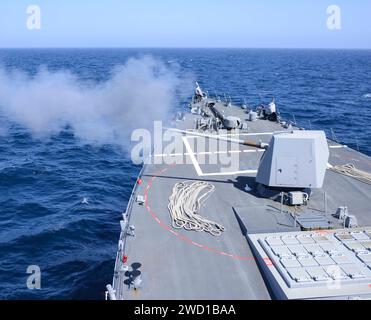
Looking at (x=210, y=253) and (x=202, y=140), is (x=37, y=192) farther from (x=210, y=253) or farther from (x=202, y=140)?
(x=210, y=253)

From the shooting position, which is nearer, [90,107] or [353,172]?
[353,172]

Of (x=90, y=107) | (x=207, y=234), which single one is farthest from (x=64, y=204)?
(x=90, y=107)

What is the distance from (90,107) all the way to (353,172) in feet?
120

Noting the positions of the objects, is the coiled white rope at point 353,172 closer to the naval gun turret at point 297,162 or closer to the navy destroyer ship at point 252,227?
the navy destroyer ship at point 252,227

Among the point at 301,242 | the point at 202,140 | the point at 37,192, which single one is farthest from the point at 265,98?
the point at 301,242

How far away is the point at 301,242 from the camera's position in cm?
1224

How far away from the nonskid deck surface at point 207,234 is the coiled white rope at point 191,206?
26 cm

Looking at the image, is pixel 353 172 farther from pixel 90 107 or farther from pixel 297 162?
pixel 90 107

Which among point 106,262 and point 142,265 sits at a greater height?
point 142,265

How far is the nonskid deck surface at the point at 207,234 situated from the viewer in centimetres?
1104

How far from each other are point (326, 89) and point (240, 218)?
2581 inches

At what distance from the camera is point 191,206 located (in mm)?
15922

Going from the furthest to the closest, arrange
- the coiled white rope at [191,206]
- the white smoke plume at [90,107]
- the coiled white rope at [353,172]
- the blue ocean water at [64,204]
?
the white smoke plume at [90,107] → the coiled white rope at [353,172] → the blue ocean water at [64,204] → the coiled white rope at [191,206]

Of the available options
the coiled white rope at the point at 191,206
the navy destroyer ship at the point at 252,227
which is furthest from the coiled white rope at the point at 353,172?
the coiled white rope at the point at 191,206
